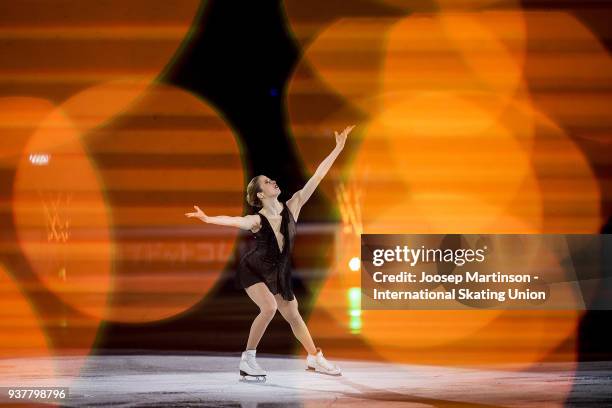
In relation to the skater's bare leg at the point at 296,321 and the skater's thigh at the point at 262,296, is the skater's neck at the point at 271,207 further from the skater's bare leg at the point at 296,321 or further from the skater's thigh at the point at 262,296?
the skater's bare leg at the point at 296,321

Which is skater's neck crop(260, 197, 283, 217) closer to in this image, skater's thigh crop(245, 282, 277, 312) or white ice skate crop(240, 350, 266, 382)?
skater's thigh crop(245, 282, 277, 312)

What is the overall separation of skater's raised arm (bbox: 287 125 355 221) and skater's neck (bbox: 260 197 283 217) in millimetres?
96

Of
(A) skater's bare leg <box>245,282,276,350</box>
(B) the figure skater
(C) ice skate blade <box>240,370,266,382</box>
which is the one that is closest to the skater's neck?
(B) the figure skater

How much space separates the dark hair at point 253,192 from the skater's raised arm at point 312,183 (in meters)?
0.20

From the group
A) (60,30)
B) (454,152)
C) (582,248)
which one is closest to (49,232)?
(60,30)

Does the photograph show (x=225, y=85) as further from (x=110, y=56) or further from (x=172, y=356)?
(x=172, y=356)

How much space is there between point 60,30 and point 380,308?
2916 millimetres

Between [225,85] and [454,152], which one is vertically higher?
[225,85]

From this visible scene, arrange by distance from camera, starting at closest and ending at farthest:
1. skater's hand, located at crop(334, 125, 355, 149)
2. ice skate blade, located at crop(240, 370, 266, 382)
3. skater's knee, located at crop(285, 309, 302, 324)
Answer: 1. ice skate blade, located at crop(240, 370, 266, 382)
2. skater's knee, located at crop(285, 309, 302, 324)
3. skater's hand, located at crop(334, 125, 355, 149)

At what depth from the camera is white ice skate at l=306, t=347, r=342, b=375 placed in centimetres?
549

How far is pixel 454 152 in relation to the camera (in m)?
6.08

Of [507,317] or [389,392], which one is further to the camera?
[507,317]

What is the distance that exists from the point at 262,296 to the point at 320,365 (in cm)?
58

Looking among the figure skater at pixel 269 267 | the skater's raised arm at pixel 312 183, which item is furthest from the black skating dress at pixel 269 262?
the skater's raised arm at pixel 312 183
